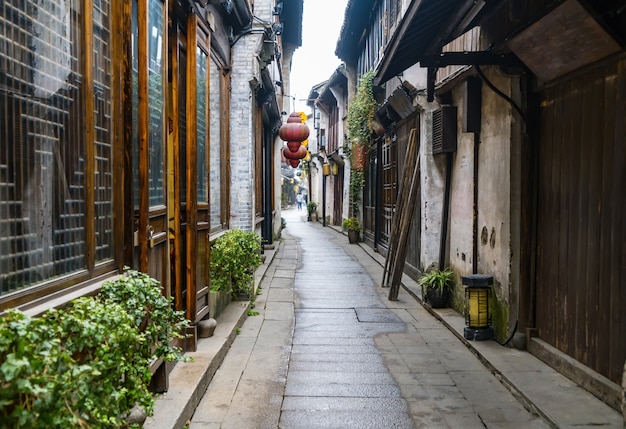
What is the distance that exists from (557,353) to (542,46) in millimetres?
3004

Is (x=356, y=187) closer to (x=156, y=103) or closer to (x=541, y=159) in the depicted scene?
(x=541, y=159)

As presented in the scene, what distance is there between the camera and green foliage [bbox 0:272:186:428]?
189 cm

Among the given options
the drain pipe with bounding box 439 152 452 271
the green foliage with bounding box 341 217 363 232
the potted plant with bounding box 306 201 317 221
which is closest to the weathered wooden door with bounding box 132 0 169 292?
the drain pipe with bounding box 439 152 452 271

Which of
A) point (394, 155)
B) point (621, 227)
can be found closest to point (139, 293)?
point (621, 227)

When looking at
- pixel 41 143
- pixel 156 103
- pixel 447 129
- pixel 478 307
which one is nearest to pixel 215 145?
pixel 447 129

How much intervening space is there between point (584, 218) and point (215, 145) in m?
5.26

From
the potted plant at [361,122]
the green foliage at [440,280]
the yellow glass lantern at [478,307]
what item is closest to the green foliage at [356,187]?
the potted plant at [361,122]

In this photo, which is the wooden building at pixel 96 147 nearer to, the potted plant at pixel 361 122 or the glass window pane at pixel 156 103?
the glass window pane at pixel 156 103

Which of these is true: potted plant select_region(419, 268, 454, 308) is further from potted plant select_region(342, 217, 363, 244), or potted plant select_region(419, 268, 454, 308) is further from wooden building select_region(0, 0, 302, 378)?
potted plant select_region(342, 217, 363, 244)

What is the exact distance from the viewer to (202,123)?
715 centimetres

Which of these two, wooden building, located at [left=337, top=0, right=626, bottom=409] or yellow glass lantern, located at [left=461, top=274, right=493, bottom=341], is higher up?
wooden building, located at [left=337, top=0, right=626, bottom=409]

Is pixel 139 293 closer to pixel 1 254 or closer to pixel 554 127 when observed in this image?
pixel 1 254

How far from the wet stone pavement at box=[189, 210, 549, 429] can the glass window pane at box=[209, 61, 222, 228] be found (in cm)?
176

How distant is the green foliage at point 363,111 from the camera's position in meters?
17.3
